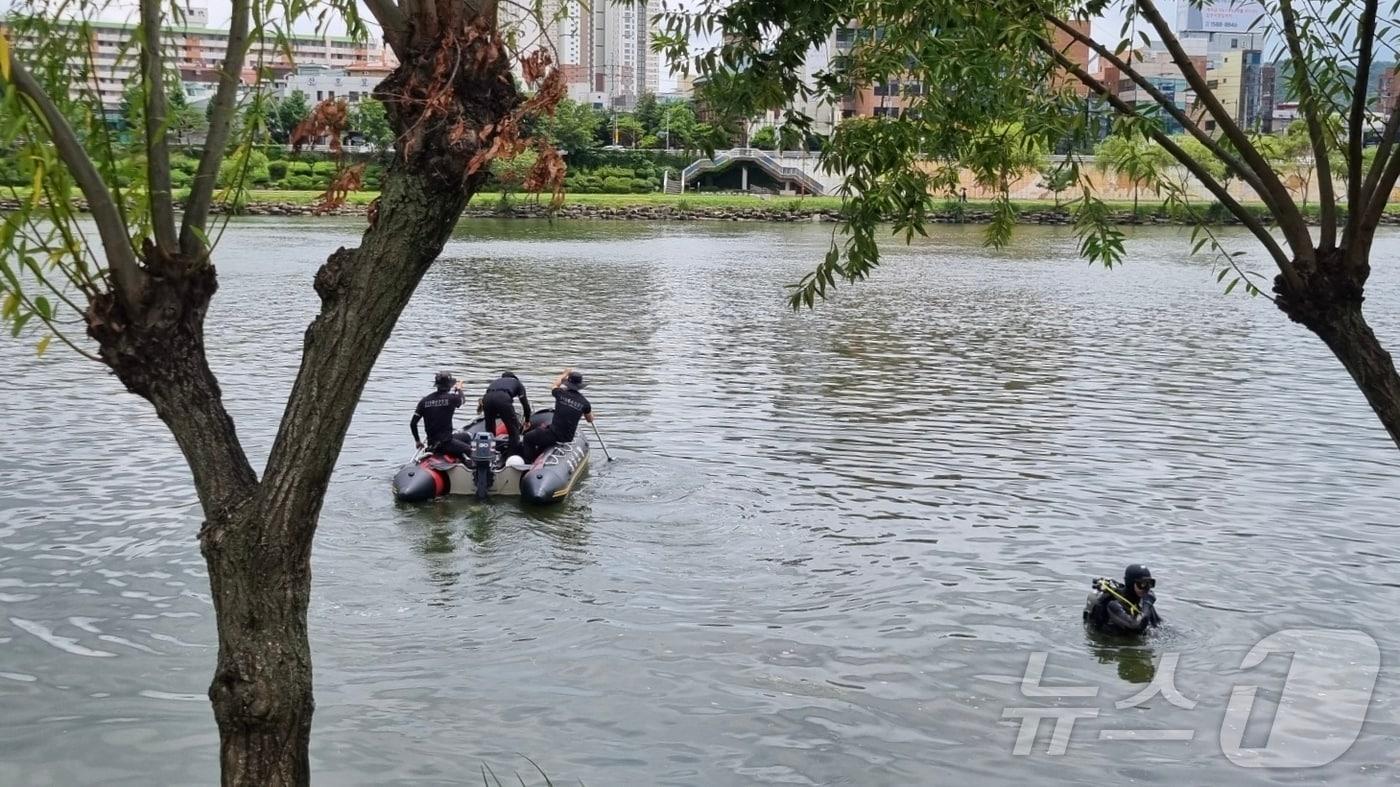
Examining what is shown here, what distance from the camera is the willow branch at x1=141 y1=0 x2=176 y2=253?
15.6 feet

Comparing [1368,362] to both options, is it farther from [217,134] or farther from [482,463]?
[482,463]

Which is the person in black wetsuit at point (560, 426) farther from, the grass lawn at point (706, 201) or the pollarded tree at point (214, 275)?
the grass lawn at point (706, 201)

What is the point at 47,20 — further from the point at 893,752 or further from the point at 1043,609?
the point at 1043,609

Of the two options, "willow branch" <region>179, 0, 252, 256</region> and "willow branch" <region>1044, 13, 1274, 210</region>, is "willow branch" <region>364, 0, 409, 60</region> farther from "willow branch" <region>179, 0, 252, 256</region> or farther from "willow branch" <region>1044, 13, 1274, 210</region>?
"willow branch" <region>1044, 13, 1274, 210</region>

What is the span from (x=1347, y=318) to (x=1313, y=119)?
1.05 m

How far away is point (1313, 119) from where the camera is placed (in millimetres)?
6246

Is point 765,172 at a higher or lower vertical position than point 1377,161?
higher

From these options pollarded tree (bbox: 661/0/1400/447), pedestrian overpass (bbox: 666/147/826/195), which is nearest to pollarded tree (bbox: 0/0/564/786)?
pollarded tree (bbox: 661/0/1400/447)

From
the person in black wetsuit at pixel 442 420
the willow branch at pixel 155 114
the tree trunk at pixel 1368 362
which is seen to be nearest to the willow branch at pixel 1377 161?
the tree trunk at pixel 1368 362

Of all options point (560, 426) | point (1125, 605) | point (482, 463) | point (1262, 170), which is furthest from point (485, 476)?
point (1262, 170)

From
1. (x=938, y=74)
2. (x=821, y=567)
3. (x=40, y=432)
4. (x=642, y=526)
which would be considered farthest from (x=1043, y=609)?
(x=40, y=432)

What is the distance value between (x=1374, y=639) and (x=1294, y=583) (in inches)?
59.2

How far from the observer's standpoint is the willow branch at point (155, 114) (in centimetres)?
475

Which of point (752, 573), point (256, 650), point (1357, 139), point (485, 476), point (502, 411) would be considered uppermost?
point (1357, 139)
